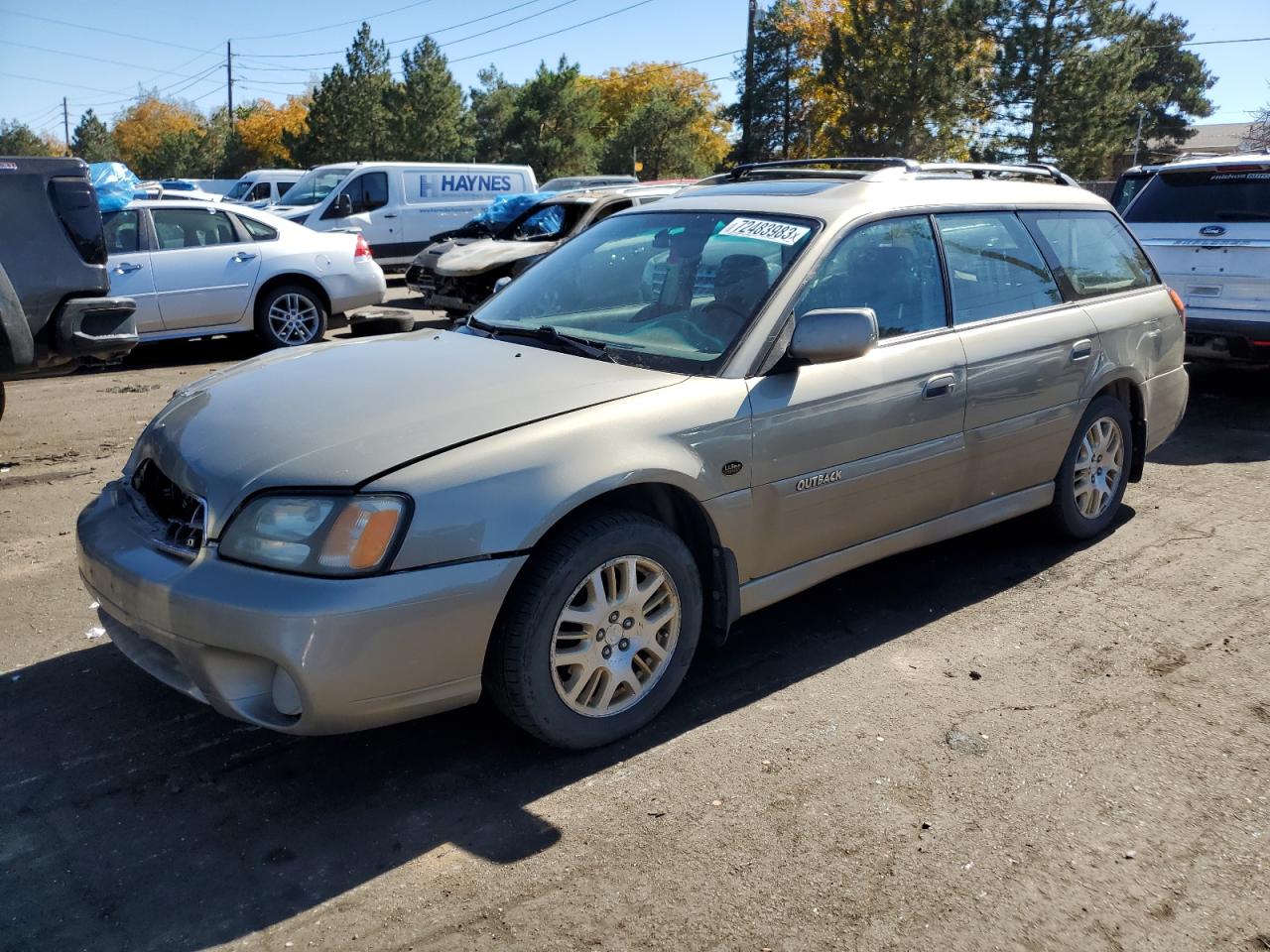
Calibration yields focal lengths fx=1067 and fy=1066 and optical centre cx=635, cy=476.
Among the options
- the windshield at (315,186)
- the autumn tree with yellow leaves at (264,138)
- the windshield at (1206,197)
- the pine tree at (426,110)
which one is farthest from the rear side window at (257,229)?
the autumn tree with yellow leaves at (264,138)

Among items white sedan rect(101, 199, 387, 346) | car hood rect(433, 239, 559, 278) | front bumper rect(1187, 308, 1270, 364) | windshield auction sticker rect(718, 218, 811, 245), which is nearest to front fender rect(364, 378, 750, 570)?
windshield auction sticker rect(718, 218, 811, 245)

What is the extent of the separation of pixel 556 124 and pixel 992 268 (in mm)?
49843

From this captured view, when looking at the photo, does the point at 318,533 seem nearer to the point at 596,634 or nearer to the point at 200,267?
the point at 596,634

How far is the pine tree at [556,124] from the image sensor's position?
5088 centimetres

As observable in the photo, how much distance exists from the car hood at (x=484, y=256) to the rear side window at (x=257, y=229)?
1.96m

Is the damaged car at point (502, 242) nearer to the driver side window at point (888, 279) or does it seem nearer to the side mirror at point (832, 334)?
the driver side window at point (888, 279)

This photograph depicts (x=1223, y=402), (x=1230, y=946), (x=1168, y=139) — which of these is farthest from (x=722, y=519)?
(x=1168, y=139)

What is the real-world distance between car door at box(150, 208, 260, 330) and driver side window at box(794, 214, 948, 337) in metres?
7.87

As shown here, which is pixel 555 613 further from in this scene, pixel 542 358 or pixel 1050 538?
pixel 1050 538

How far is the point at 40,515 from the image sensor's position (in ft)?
18.5

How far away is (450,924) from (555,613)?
2.91 ft

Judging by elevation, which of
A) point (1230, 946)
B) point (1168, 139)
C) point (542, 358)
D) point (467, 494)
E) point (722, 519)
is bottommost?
point (1230, 946)

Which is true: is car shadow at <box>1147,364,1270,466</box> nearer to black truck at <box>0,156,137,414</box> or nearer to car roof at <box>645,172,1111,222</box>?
car roof at <box>645,172,1111,222</box>

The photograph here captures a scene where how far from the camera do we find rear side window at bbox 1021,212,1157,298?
16.4ft
